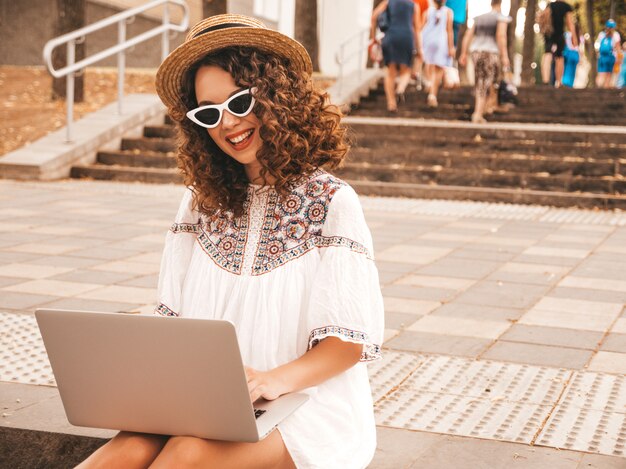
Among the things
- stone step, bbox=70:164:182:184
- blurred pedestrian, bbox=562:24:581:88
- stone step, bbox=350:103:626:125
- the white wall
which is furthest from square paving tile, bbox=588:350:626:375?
the white wall

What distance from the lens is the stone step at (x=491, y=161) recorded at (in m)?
11.9

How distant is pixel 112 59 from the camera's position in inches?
998

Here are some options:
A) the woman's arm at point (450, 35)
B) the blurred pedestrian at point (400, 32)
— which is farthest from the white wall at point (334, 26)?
the blurred pedestrian at point (400, 32)

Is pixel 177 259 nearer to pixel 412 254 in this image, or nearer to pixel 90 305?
pixel 90 305

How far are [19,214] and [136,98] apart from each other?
5.99 meters

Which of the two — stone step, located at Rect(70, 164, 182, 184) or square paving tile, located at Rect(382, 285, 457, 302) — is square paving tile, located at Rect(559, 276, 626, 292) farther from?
stone step, located at Rect(70, 164, 182, 184)

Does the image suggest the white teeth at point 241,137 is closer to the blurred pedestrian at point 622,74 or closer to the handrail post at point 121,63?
the handrail post at point 121,63

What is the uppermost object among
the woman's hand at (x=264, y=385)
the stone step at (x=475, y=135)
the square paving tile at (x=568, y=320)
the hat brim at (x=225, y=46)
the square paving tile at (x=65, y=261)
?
the hat brim at (x=225, y=46)

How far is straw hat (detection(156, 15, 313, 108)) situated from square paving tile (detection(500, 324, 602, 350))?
2.84 m

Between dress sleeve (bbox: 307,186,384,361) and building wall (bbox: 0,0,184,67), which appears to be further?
building wall (bbox: 0,0,184,67)

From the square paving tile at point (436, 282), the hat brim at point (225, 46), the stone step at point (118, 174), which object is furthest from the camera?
the stone step at point (118, 174)

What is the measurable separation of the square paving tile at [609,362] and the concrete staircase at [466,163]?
626cm

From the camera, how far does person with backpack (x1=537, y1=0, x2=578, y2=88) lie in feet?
61.5

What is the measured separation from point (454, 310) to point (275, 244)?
3383 mm
